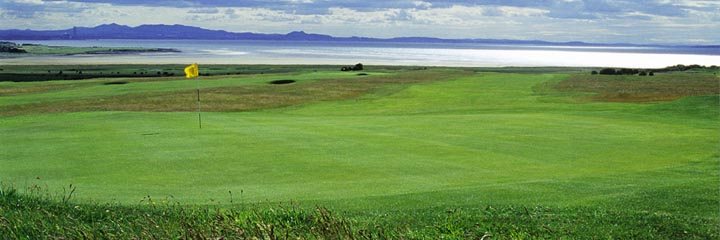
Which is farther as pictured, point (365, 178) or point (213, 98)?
point (213, 98)

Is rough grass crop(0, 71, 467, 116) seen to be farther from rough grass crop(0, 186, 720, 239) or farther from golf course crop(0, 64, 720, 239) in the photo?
rough grass crop(0, 186, 720, 239)

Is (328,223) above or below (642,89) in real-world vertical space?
above

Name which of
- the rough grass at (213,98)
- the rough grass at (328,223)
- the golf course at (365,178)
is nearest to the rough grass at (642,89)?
the rough grass at (213,98)

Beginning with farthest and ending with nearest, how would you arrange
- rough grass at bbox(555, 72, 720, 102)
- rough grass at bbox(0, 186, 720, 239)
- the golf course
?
1. rough grass at bbox(555, 72, 720, 102)
2. the golf course
3. rough grass at bbox(0, 186, 720, 239)

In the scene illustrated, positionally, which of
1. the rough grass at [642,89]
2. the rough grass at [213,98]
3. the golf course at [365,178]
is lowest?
the rough grass at [213,98]

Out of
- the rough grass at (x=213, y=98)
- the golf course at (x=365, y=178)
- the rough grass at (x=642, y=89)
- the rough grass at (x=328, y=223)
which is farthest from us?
the rough grass at (x=642, y=89)

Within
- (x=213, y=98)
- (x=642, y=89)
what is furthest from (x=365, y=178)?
(x=642, y=89)

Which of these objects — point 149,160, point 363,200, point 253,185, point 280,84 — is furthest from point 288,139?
point 280,84

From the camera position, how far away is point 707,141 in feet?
58.6

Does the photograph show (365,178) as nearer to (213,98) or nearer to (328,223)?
(328,223)

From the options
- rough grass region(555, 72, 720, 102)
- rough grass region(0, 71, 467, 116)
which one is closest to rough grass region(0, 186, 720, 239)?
rough grass region(0, 71, 467, 116)

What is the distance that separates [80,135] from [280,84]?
130 ft

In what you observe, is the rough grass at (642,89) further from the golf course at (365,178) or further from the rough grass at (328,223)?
the rough grass at (328,223)

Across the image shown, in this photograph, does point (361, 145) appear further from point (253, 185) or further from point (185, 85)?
point (185, 85)
